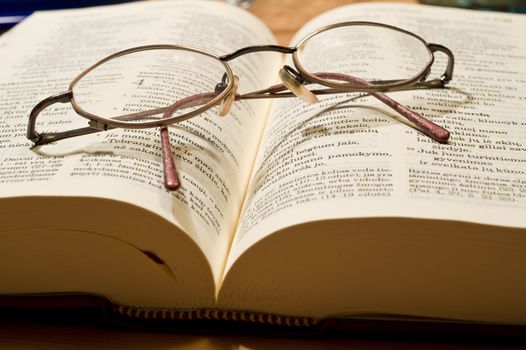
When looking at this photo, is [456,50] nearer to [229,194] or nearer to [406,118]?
[406,118]

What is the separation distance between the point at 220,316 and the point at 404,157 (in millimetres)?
197

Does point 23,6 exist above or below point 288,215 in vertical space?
above

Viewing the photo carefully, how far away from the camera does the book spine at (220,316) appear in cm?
43

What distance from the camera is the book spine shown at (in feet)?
1.42

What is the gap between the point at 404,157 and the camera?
0.43 meters

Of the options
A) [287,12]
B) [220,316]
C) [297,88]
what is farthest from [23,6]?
[220,316]

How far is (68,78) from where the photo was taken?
57 centimetres

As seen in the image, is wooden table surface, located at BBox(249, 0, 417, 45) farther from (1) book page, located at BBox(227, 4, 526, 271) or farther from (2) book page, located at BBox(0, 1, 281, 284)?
(1) book page, located at BBox(227, 4, 526, 271)

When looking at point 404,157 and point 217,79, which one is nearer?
point 404,157

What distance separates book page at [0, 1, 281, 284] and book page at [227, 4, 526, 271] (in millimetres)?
26

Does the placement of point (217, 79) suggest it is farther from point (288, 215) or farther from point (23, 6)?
point (23, 6)

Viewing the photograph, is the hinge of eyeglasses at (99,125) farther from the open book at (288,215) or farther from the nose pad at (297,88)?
the nose pad at (297,88)

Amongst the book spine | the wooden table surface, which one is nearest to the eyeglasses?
the book spine

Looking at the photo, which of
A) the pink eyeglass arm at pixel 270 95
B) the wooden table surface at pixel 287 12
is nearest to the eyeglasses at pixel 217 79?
the pink eyeglass arm at pixel 270 95
